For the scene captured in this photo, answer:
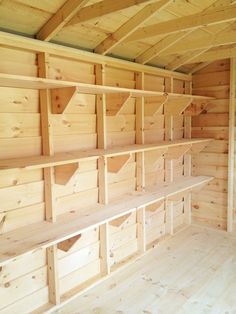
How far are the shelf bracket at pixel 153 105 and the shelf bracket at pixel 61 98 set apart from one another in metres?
1.10

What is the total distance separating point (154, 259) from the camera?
3.03m

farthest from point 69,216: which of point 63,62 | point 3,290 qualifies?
point 63,62

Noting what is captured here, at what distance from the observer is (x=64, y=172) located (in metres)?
2.11

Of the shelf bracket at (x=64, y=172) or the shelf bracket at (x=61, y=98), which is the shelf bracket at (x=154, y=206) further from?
the shelf bracket at (x=61, y=98)

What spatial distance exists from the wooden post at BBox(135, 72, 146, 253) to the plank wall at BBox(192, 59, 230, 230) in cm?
109

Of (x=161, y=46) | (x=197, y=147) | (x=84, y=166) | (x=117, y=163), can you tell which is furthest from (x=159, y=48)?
(x=197, y=147)

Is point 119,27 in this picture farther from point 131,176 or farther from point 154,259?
point 154,259

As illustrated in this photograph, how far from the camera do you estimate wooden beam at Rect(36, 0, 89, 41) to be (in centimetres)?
175

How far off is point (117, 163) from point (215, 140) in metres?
1.65

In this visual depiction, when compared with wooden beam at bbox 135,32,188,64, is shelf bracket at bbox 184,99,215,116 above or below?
below

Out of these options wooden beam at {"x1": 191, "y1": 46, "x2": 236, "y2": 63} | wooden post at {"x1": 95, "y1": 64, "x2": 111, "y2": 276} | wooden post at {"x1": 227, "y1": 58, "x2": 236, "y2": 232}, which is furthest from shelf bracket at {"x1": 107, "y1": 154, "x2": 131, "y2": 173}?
wooden post at {"x1": 227, "y1": 58, "x2": 236, "y2": 232}

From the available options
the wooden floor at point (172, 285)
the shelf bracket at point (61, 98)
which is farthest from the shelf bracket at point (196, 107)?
the shelf bracket at point (61, 98)

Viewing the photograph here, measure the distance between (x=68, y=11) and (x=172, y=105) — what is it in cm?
168

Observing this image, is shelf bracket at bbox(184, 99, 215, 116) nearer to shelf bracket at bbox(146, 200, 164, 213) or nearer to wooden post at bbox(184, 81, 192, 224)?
wooden post at bbox(184, 81, 192, 224)
